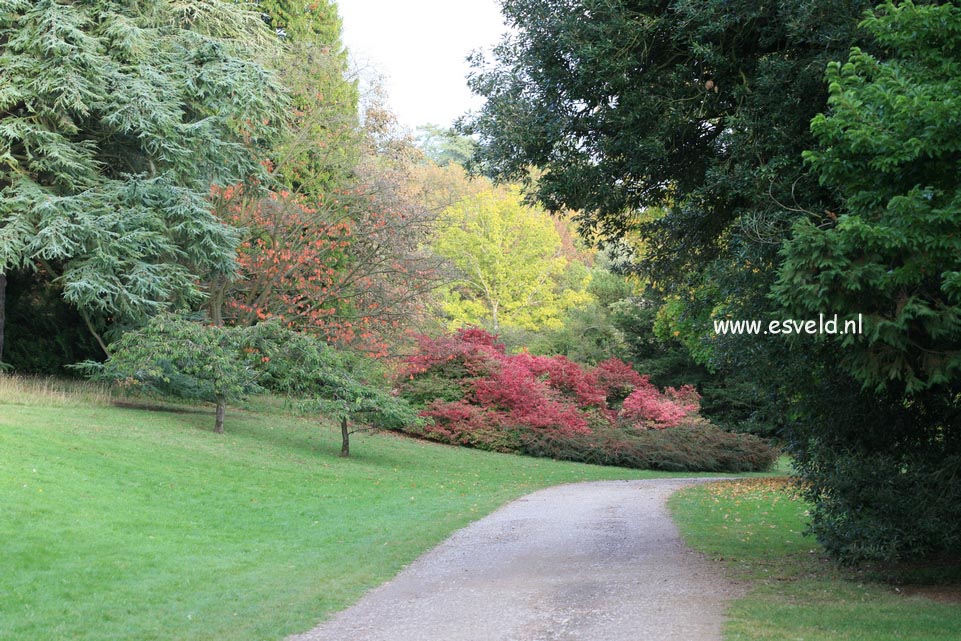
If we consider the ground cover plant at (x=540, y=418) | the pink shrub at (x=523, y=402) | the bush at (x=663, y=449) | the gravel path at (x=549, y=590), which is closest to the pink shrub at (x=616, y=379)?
the ground cover plant at (x=540, y=418)

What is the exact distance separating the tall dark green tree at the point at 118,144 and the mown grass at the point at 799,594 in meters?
14.7

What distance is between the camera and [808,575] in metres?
8.98

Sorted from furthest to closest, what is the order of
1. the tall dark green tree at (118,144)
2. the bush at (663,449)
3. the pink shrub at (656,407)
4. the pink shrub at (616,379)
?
1. the pink shrub at (616,379)
2. the pink shrub at (656,407)
3. the bush at (663,449)
4. the tall dark green tree at (118,144)

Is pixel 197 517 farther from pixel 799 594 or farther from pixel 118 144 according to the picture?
pixel 118 144

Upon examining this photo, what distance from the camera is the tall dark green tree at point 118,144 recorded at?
20.1 metres

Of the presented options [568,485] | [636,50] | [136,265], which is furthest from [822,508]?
[136,265]

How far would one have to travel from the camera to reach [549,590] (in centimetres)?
821

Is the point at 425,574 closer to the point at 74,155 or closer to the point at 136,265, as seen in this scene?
the point at 136,265

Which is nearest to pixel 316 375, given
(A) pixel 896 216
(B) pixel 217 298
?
(B) pixel 217 298

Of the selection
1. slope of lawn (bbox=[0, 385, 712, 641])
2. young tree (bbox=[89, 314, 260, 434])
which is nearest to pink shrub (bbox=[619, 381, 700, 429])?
slope of lawn (bbox=[0, 385, 712, 641])

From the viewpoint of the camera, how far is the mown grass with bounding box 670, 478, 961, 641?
6.64 meters

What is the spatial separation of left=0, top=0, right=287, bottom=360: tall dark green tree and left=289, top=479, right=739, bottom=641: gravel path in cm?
1263

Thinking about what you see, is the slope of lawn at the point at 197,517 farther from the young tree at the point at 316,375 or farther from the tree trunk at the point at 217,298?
the tree trunk at the point at 217,298

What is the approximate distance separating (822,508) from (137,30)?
2022cm
